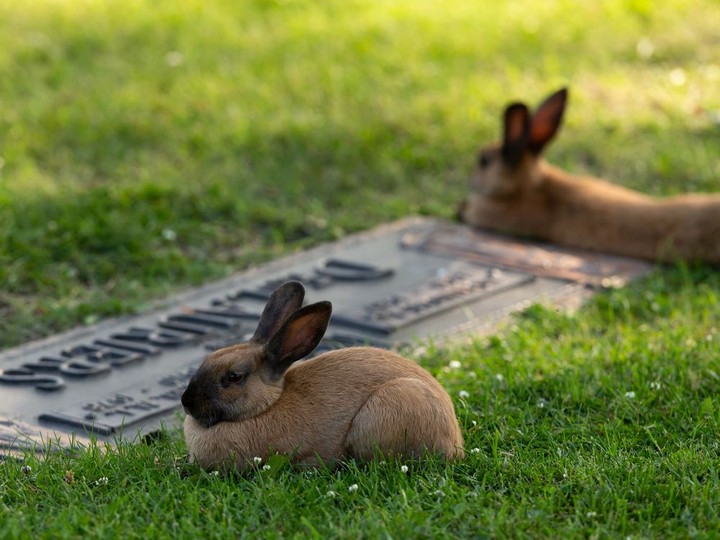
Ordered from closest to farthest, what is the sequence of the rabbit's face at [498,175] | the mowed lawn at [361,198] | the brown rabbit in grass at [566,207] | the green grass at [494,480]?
the green grass at [494,480], the mowed lawn at [361,198], the brown rabbit in grass at [566,207], the rabbit's face at [498,175]

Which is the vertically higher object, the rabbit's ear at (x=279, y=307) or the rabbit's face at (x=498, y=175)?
the rabbit's ear at (x=279, y=307)

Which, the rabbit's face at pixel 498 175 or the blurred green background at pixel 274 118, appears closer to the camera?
the blurred green background at pixel 274 118

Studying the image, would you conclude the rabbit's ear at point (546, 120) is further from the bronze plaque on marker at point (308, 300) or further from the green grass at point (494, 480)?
the green grass at point (494, 480)

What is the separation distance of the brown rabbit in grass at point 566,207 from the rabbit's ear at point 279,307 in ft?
10.7

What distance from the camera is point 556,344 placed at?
18.0 feet

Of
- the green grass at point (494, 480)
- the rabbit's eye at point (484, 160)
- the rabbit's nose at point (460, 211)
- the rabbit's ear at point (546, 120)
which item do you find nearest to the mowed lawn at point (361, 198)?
the green grass at point (494, 480)

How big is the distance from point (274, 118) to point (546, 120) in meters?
2.10

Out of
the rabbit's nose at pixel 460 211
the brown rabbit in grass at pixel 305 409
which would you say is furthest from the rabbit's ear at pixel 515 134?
Result: the brown rabbit in grass at pixel 305 409

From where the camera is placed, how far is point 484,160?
7828 millimetres

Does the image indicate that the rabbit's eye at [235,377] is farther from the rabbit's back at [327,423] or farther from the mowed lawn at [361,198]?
the mowed lawn at [361,198]

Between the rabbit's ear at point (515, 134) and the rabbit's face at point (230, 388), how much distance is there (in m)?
3.78

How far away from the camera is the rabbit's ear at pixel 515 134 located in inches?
295

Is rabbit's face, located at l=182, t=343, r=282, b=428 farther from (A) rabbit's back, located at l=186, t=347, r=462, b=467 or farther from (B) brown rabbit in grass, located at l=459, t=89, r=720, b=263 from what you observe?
(B) brown rabbit in grass, located at l=459, t=89, r=720, b=263

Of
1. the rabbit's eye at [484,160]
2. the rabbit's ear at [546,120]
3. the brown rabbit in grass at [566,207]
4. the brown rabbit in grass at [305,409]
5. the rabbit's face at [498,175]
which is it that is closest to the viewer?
the brown rabbit in grass at [305,409]
